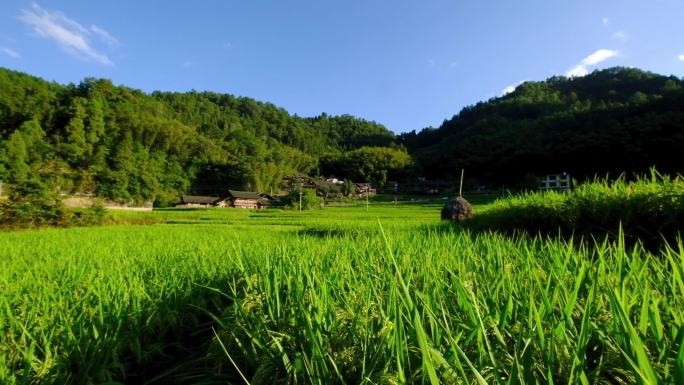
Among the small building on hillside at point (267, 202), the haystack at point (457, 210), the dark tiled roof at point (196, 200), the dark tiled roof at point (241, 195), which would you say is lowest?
the small building on hillside at point (267, 202)

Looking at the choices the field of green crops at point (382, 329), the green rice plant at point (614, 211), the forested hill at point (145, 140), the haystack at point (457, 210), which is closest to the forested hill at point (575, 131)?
the forested hill at point (145, 140)

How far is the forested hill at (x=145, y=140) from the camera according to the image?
97.7 ft

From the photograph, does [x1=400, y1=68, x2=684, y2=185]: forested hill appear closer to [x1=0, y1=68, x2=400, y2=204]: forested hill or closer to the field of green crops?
[x1=0, y1=68, x2=400, y2=204]: forested hill

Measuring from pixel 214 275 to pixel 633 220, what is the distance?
4956 mm

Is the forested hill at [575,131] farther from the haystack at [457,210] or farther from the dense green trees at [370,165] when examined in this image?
the haystack at [457,210]

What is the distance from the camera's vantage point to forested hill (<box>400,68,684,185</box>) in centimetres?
4384

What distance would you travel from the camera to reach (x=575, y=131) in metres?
57.5

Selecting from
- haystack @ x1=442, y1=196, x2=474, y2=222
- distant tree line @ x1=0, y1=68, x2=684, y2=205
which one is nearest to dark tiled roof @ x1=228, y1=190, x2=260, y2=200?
distant tree line @ x1=0, y1=68, x2=684, y2=205

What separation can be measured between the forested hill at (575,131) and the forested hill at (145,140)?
27981 millimetres

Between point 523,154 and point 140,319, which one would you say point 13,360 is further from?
point 523,154

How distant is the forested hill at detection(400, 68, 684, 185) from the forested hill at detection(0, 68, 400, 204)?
2798cm

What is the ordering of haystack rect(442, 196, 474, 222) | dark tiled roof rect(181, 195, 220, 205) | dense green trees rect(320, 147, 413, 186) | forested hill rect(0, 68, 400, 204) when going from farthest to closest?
dense green trees rect(320, 147, 413, 186) < dark tiled roof rect(181, 195, 220, 205) < forested hill rect(0, 68, 400, 204) < haystack rect(442, 196, 474, 222)

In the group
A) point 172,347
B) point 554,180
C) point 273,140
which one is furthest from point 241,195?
point 172,347

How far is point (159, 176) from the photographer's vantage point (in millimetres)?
58000
